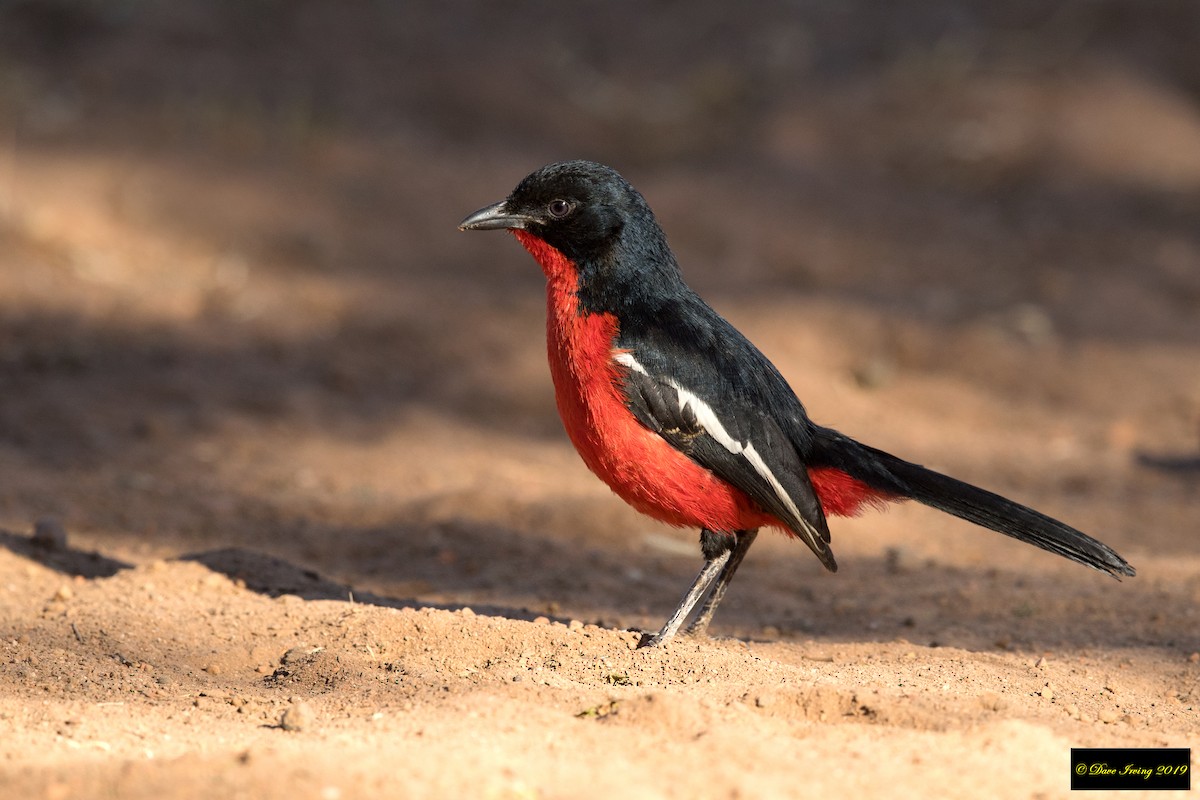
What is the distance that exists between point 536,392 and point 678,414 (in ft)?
12.4

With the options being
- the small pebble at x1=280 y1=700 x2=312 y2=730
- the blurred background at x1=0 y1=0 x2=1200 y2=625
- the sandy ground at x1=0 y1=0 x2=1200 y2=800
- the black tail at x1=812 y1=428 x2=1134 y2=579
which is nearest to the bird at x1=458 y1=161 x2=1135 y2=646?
the black tail at x1=812 y1=428 x2=1134 y2=579

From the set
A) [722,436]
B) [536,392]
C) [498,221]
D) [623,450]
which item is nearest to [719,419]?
[722,436]

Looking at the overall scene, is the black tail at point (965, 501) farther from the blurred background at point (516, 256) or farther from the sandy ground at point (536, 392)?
the blurred background at point (516, 256)

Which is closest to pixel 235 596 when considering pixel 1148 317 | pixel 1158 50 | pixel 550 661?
pixel 550 661

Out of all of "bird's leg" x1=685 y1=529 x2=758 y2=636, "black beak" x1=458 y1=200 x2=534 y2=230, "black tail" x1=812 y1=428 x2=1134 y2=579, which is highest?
"black beak" x1=458 y1=200 x2=534 y2=230

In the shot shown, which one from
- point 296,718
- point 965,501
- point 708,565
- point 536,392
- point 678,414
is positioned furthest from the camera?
point 536,392

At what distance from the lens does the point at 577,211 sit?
4.52m

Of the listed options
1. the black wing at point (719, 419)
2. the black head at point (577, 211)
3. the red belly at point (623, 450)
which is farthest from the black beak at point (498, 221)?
the black wing at point (719, 419)

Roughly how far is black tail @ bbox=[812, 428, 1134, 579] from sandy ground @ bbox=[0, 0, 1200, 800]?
40 cm

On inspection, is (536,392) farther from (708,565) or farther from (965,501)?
(965,501)

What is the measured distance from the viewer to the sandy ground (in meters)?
3.34

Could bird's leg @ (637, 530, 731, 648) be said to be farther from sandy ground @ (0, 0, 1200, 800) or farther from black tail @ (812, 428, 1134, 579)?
black tail @ (812, 428, 1134, 579)

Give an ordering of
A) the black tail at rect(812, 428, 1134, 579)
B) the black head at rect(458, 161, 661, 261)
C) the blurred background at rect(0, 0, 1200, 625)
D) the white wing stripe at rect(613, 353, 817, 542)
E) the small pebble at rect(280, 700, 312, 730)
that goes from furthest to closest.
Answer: the blurred background at rect(0, 0, 1200, 625) → the black head at rect(458, 161, 661, 261) → the white wing stripe at rect(613, 353, 817, 542) → the black tail at rect(812, 428, 1134, 579) → the small pebble at rect(280, 700, 312, 730)

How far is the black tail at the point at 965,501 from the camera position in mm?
4066
